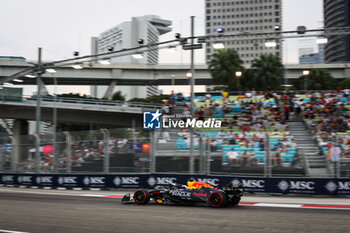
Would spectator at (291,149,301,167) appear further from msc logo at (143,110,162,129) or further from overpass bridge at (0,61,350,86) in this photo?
overpass bridge at (0,61,350,86)

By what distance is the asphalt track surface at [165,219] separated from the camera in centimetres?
840

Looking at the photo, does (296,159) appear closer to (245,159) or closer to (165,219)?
(245,159)

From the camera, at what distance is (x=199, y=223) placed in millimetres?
9000

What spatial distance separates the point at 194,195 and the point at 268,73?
38151mm

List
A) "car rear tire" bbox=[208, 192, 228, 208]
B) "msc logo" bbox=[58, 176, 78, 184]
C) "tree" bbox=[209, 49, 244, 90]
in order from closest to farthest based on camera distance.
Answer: "car rear tire" bbox=[208, 192, 228, 208] → "msc logo" bbox=[58, 176, 78, 184] → "tree" bbox=[209, 49, 244, 90]

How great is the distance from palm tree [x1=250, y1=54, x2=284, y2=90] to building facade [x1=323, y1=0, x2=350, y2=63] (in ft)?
355

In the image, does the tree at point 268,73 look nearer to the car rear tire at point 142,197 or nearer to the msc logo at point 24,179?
the msc logo at point 24,179

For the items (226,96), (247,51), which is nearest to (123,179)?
(226,96)

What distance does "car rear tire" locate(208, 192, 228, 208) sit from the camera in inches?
452

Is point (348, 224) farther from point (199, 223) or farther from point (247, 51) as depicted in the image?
point (247, 51)

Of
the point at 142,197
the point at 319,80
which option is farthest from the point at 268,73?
the point at 142,197

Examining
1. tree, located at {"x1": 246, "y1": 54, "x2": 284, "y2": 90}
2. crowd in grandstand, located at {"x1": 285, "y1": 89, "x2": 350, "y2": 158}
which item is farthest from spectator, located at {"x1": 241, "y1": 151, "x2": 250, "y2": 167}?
tree, located at {"x1": 246, "y1": 54, "x2": 284, "y2": 90}

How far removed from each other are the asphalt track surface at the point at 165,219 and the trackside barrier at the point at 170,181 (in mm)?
3632

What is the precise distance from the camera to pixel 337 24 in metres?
160
